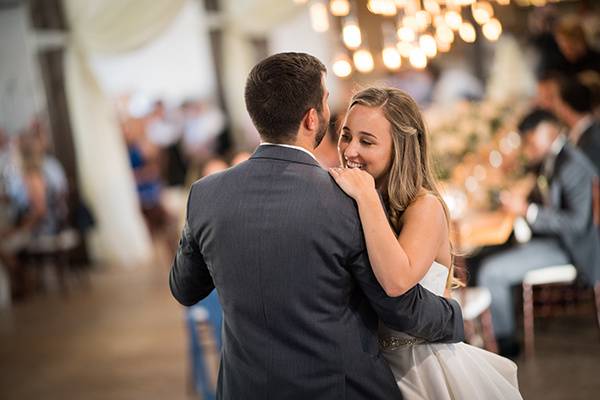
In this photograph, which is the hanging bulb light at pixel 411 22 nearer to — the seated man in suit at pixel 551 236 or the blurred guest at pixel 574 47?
the seated man in suit at pixel 551 236

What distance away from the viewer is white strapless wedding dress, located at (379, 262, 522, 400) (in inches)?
80.0

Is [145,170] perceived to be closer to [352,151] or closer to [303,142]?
[352,151]

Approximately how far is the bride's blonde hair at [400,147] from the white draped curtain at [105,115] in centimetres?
755

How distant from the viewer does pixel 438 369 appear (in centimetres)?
205

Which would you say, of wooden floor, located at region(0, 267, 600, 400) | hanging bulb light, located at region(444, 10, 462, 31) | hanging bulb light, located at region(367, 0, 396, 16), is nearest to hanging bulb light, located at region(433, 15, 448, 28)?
hanging bulb light, located at region(444, 10, 462, 31)

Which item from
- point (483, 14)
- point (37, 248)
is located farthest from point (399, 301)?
point (37, 248)

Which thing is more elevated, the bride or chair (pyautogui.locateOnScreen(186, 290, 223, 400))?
the bride

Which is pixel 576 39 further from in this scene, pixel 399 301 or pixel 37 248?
pixel 399 301

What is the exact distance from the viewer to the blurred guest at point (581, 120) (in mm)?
4605

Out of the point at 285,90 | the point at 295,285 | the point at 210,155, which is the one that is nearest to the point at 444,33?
the point at 285,90

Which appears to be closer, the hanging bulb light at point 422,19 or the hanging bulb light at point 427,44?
the hanging bulb light at point 422,19

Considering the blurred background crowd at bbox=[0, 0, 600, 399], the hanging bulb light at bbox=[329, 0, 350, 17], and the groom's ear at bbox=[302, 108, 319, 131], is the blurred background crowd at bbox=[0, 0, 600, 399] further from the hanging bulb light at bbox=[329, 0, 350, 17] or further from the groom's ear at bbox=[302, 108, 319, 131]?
the groom's ear at bbox=[302, 108, 319, 131]

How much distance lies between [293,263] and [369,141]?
449mm

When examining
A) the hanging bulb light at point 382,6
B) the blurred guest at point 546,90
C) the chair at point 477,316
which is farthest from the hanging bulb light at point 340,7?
the blurred guest at point 546,90
